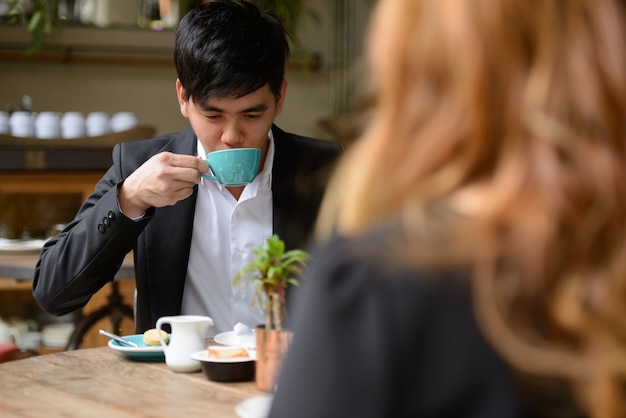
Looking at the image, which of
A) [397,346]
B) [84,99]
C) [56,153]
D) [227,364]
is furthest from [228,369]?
[84,99]

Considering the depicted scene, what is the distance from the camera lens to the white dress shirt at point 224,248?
2072 mm

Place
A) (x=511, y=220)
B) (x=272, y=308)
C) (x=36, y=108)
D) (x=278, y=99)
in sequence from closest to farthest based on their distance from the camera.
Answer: (x=511, y=220) < (x=272, y=308) < (x=278, y=99) < (x=36, y=108)

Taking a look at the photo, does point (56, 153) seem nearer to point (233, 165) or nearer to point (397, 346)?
point (233, 165)

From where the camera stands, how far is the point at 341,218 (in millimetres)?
660

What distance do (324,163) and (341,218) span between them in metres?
1.65

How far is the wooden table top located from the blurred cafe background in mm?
1325

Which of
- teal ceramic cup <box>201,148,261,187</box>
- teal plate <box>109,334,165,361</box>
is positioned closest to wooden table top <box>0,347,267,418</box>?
teal plate <box>109,334,165,361</box>

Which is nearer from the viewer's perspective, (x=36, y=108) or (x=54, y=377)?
(x=54, y=377)

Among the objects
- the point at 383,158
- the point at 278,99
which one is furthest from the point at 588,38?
the point at 278,99

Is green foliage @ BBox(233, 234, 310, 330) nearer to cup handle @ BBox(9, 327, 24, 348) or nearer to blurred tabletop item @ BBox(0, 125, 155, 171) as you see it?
cup handle @ BBox(9, 327, 24, 348)

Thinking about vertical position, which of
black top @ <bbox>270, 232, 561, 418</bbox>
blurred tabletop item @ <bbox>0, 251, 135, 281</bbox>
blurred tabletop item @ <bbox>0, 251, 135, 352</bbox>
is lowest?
blurred tabletop item @ <bbox>0, 251, 135, 352</bbox>

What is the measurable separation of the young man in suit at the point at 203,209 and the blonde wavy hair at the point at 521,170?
4.33 feet

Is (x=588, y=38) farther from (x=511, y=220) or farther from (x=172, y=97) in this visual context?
(x=172, y=97)

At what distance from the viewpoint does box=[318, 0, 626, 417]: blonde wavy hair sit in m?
0.59
